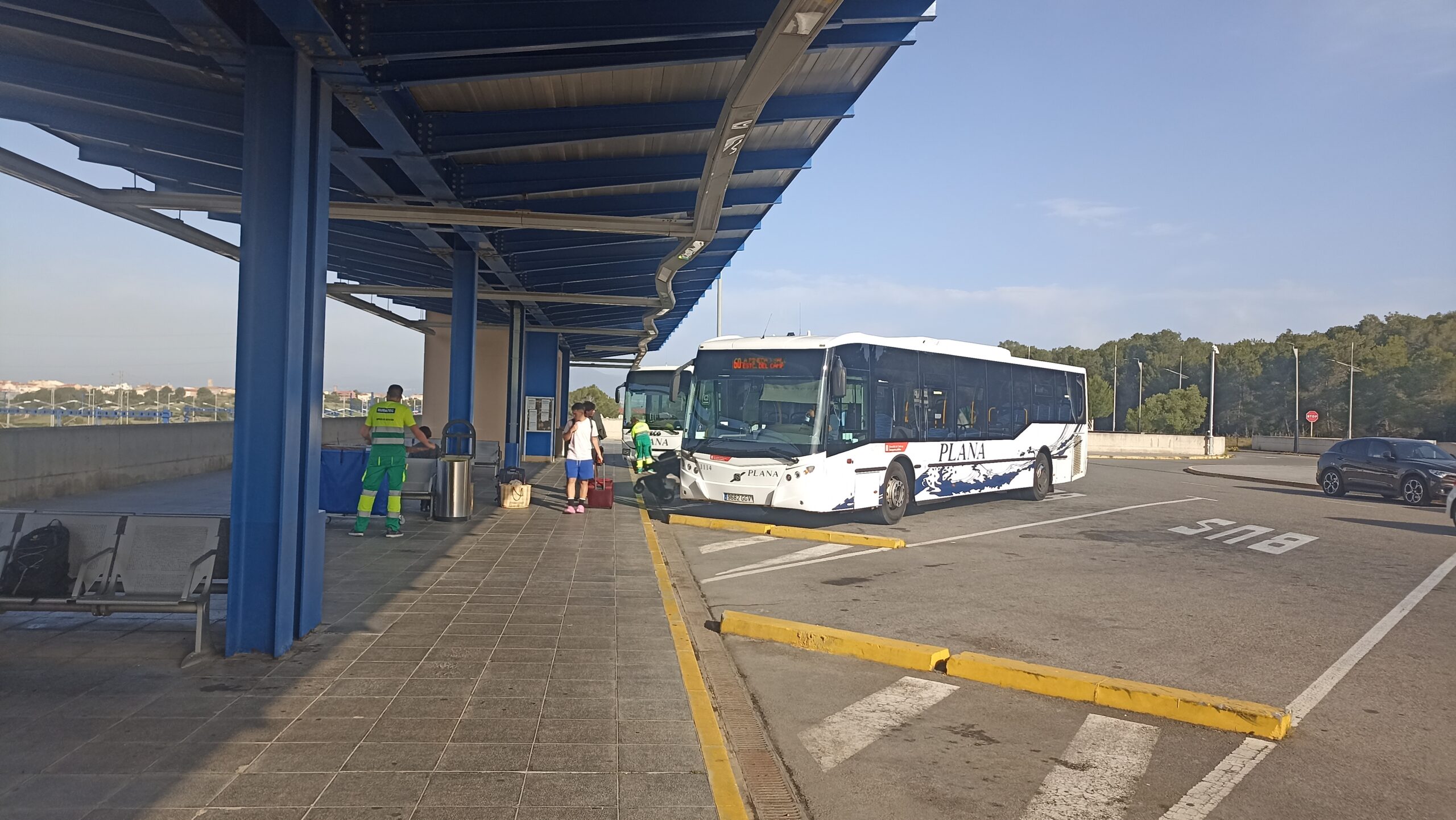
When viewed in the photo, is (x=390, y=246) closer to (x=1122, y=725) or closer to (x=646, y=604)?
(x=646, y=604)

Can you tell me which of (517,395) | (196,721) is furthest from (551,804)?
(517,395)

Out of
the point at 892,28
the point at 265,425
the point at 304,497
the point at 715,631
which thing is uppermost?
the point at 892,28

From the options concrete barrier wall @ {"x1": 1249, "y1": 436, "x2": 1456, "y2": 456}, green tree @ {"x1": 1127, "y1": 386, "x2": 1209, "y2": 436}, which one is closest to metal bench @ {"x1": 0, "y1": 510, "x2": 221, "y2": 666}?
concrete barrier wall @ {"x1": 1249, "y1": 436, "x2": 1456, "y2": 456}

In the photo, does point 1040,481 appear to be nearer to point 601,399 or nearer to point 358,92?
point 358,92

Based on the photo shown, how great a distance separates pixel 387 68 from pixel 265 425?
11.1 feet

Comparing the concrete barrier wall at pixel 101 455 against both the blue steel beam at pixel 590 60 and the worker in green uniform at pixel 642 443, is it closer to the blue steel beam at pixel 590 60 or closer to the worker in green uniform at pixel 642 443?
the worker in green uniform at pixel 642 443

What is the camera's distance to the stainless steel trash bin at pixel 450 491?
13859mm

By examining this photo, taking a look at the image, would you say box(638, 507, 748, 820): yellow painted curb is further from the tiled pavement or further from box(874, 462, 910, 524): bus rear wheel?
box(874, 462, 910, 524): bus rear wheel

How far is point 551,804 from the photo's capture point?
13.3 ft

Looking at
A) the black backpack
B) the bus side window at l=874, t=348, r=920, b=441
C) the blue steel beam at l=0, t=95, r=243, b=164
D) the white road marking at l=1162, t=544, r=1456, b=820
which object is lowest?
the white road marking at l=1162, t=544, r=1456, b=820

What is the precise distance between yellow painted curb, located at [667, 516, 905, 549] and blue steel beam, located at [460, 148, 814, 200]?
5246 millimetres

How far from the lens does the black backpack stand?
6.11m

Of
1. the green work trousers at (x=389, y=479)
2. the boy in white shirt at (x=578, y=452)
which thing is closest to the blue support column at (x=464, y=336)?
the boy in white shirt at (x=578, y=452)

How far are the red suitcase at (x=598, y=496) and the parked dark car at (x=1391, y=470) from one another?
1904cm
